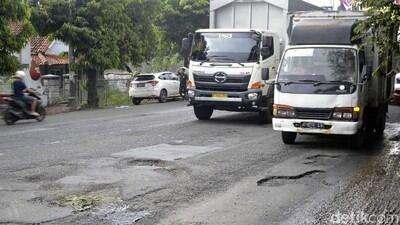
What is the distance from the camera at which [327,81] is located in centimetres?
1127

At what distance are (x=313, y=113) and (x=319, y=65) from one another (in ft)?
3.57

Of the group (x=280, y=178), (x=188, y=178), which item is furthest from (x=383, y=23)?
(x=188, y=178)

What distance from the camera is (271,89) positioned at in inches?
627

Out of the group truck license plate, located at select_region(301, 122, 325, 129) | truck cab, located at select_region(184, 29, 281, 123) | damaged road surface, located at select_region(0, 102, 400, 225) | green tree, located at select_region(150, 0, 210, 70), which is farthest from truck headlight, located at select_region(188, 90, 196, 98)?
green tree, located at select_region(150, 0, 210, 70)

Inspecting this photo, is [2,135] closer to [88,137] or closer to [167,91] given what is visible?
[88,137]

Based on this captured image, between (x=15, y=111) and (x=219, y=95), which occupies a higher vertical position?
(x=219, y=95)

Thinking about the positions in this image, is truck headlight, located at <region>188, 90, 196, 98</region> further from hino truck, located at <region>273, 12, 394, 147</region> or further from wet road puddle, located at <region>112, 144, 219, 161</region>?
wet road puddle, located at <region>112, 144, 219, 161</region>

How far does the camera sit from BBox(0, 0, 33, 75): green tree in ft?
59.3

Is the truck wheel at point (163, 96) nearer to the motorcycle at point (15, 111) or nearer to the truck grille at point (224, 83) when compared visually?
the motorcycle at point (15, 111)

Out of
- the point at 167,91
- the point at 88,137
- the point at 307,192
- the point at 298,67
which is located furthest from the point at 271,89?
the point at 167,91

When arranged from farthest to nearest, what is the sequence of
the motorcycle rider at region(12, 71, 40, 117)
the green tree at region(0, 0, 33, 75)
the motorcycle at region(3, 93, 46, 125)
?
1. the green tree at region(0, 0, 33, 75)
2. the motorcycle rider at region(12, 71, 40, 117)
3. the motorcycle at region(3, 93, 46, 125)

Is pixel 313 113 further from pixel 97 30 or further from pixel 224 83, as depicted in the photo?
pixel 97 30

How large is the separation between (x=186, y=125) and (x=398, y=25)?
23.9ft
